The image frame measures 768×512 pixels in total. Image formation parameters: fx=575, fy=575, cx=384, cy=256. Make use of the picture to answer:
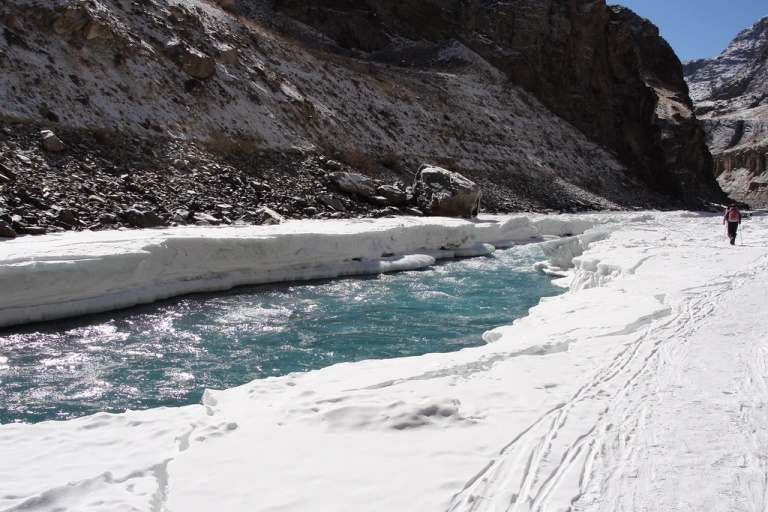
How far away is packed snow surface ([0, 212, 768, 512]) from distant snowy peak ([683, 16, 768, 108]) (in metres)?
89.6

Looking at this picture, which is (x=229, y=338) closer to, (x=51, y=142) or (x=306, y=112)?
(x=51, y=142)

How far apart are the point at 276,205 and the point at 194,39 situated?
897 cm

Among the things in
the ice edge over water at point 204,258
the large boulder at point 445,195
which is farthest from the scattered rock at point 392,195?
the ice edge over water at point 204,258

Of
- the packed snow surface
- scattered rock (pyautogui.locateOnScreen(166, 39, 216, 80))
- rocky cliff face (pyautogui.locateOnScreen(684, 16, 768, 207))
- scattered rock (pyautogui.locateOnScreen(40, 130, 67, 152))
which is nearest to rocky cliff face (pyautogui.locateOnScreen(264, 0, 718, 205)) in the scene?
scattered rock (pyautogui.locateOnScreen(166, 39, 216, 80))

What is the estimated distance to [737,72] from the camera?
3730 inches

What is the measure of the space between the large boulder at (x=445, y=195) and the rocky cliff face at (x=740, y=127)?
53397mm

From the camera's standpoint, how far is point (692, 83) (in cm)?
11350

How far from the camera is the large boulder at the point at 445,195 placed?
61.7ft

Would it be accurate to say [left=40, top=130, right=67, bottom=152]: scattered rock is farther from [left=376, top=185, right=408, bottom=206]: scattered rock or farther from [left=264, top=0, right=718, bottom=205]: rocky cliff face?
[left=264, top=0, right=718, bottom=205]: rocky cliff face

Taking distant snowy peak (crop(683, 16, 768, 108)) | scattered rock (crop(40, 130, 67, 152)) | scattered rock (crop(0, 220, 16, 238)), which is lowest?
scattered rock (crop(0, 220, 16, 238))

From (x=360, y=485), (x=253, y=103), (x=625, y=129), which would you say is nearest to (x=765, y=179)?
(x=625, y=129)

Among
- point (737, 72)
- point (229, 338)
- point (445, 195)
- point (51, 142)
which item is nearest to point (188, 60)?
point (51, 142)

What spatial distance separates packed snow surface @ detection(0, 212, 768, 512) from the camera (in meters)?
3.04

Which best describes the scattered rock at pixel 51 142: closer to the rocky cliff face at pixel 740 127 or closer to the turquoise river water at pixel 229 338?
the turquoise river water at pixel 229 338
